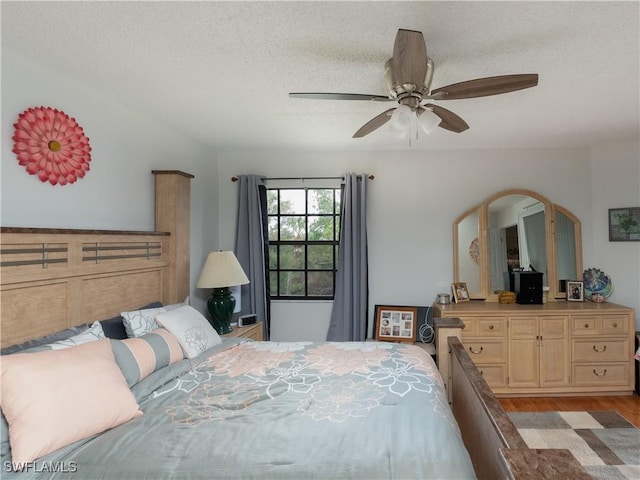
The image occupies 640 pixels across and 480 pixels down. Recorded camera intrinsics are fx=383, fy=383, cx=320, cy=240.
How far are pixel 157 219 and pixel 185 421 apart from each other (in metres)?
1.95

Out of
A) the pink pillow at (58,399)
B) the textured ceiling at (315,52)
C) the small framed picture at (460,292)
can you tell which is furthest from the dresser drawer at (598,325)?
the pink pillow at (58,399)

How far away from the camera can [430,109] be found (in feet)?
6.64

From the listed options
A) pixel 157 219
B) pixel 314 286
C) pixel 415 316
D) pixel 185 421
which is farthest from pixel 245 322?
pixel 185 421

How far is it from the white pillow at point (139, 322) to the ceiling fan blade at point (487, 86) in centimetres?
201

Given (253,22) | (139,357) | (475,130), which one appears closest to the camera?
(253,22)

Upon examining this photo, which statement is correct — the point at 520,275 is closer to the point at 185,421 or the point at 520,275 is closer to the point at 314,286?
the point at 314,286

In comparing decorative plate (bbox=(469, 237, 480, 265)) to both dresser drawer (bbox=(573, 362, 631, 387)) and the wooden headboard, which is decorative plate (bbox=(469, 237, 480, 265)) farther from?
the wooden headboard

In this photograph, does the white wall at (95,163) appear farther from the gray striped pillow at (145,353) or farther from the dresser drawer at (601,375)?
the dresser drawer at (601,375)

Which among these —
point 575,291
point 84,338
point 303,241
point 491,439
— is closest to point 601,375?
point 575,291

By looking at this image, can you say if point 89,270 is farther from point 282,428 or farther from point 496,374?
point 496,374

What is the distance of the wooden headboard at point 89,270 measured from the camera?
1798 millimetres

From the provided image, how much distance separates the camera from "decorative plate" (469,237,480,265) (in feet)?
13.2

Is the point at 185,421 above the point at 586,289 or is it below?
below

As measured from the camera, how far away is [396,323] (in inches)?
157
